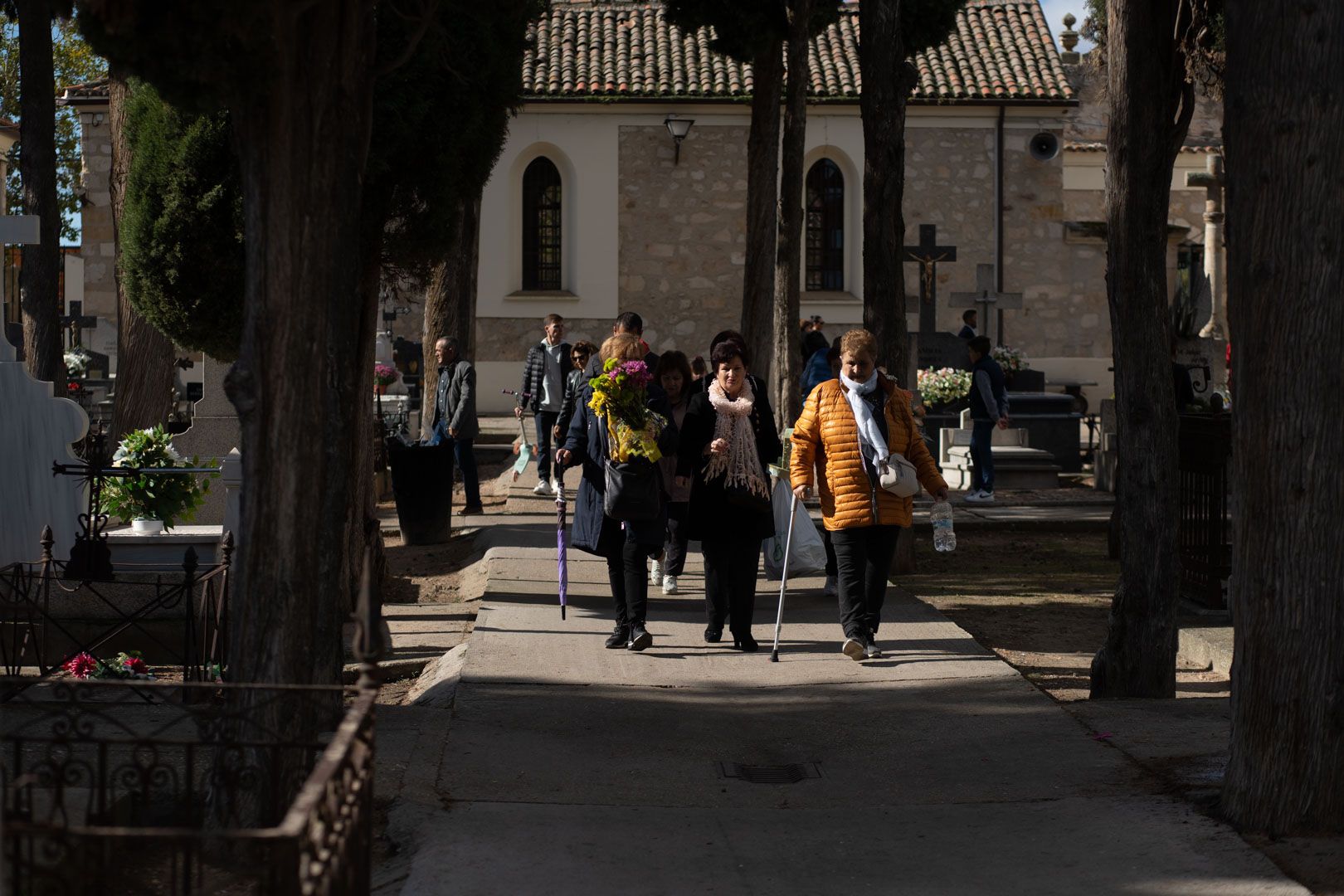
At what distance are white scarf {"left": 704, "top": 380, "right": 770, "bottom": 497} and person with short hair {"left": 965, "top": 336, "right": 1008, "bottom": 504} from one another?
8332 millimetres

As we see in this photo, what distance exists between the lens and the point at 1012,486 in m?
18.7

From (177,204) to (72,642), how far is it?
2.55 m

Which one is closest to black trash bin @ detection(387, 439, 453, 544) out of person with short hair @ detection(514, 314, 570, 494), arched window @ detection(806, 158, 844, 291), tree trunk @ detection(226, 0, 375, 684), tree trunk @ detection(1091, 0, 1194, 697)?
person with short hair @ detection(514, 314, 570, 494)

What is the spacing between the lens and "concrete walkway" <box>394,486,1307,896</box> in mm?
4941

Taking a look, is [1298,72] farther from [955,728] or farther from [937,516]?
[937,516]

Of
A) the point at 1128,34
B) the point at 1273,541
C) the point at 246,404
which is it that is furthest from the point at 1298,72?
the point at 246,404

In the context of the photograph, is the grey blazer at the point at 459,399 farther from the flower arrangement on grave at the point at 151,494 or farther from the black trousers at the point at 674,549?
the flower arrangement on grave at the point at 151,494

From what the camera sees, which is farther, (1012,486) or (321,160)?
(1012,486)

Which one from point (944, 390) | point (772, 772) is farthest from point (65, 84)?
point (772, 772)

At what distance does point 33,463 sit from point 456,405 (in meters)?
5.43

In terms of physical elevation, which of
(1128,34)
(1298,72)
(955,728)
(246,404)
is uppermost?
(1128,34)

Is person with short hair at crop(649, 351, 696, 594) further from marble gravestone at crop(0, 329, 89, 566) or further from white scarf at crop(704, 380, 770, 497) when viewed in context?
marble gravestone at crop(0, 329, 89, 566)

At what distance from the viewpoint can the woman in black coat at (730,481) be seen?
8.83 m

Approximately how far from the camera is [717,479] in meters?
8.85
